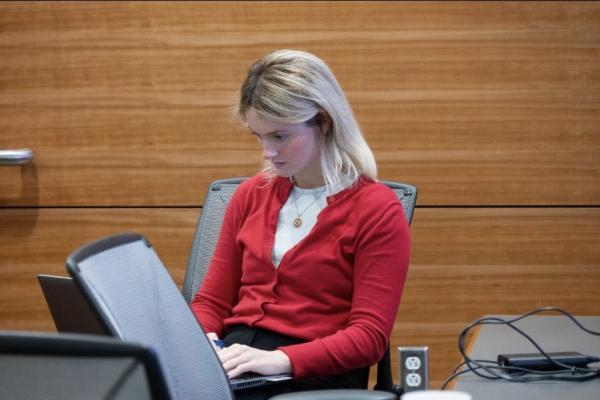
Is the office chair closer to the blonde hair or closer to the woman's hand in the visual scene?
the blonde hair

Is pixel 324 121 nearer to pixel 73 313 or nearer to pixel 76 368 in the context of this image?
pixel 73 313

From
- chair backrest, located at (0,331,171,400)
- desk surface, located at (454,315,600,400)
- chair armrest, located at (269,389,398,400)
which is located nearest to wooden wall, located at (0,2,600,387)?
desk surface, located at (454,315,600,400)

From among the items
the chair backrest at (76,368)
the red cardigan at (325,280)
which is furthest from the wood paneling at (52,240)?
the chair backrest at (76,368)

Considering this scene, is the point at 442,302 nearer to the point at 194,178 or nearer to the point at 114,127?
the point at 194,178

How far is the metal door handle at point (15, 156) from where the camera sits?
354 cm

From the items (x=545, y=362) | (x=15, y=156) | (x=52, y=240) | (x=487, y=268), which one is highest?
(x=15, y=156)

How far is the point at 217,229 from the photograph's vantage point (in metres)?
2.47

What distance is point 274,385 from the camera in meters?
2.05

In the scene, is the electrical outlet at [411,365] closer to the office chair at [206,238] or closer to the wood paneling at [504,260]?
the office chair at [206,238]

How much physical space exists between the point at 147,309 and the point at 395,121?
2.05m

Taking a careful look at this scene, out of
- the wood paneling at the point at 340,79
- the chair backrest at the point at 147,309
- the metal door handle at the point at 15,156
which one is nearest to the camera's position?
the chair backrest at the point at 147,309

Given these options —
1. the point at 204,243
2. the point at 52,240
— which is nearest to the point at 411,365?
the point at 204,243

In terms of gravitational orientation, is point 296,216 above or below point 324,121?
below

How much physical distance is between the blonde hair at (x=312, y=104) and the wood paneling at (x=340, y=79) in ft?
3.99
